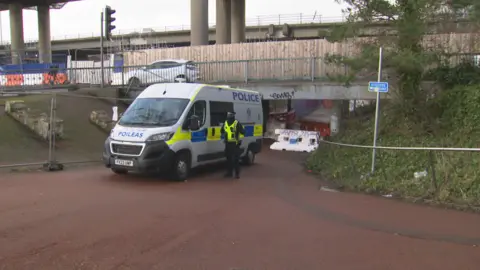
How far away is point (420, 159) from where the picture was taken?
9.83 metres

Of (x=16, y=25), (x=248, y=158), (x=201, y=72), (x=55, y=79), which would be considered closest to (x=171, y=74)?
(x=201, y=72)

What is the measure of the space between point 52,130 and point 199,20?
20704 millimetres

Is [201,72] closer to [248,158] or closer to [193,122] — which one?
[248,158]

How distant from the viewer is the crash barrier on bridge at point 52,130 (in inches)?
495

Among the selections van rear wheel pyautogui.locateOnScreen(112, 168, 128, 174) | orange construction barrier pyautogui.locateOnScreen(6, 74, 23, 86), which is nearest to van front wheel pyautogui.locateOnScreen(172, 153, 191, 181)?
van rear wheel pyautogui.locateOnScreen(112, 168, 128, 174)

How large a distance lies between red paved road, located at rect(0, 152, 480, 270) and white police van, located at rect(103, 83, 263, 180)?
Answer: 646 millimetres

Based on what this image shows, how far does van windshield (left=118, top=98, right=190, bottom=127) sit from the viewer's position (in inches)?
422

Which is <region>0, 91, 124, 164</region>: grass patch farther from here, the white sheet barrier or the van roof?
the white sheet barrier

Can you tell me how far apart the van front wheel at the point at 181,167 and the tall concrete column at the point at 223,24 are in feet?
94.8

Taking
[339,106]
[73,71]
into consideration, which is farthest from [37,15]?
[339,106]

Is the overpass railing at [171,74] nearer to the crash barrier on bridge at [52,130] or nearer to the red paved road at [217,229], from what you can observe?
the crash barrier on bridge at [52,130]

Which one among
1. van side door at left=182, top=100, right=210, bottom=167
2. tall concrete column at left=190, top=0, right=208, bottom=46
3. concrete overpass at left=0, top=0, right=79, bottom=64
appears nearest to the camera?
van side door at left=182, top=100, right=210, bottom=167

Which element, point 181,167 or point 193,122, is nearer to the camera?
point 181,167

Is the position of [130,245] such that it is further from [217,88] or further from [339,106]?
[339,106]
